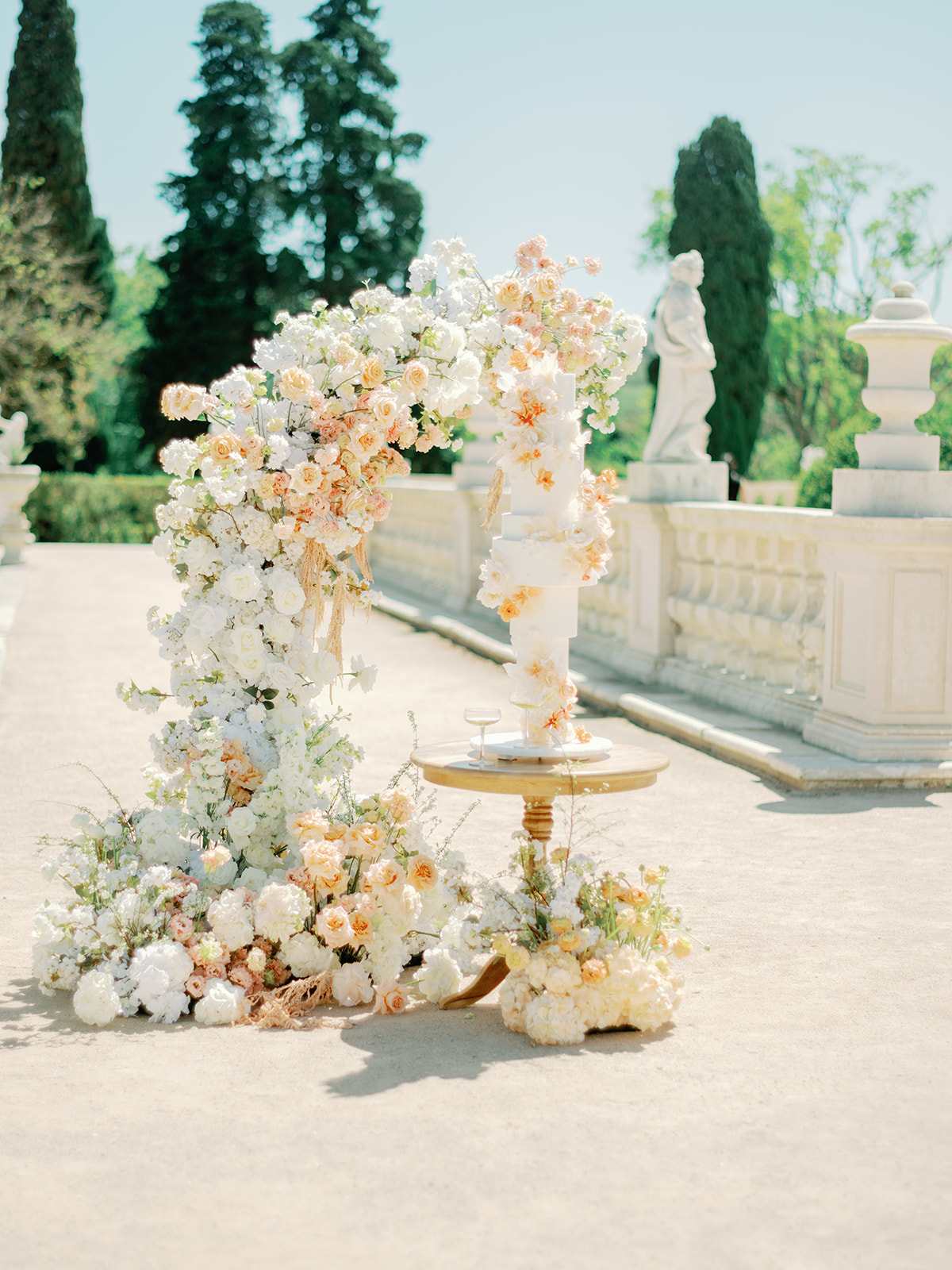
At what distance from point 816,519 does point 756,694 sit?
1.48 metres

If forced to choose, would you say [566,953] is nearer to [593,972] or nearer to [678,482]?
[593,972]

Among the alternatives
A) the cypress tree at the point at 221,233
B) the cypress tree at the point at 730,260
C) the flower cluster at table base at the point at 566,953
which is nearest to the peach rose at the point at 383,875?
the flower cluster at table base at the point at 566,953

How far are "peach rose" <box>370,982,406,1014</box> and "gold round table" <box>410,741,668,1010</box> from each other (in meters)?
0.13

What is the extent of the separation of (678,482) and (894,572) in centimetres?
337

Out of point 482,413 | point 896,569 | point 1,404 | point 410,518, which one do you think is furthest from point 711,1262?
point 1,404

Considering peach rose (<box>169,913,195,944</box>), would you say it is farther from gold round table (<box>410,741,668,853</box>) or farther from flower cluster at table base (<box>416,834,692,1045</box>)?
gold round table (<box>410,741,668,853</box>)

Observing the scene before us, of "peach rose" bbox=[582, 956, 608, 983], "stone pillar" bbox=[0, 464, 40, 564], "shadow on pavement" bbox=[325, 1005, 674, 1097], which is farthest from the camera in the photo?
"stone pillar" bbox=[0, 464, 40, 564]

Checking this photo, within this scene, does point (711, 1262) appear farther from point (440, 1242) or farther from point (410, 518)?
point (410, 518)

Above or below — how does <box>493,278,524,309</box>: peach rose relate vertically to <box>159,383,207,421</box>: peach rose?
above

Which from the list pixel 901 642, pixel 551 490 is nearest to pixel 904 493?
pixel 901 642

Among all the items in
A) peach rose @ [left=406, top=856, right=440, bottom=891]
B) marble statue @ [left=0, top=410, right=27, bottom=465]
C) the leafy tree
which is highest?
the leafy tree

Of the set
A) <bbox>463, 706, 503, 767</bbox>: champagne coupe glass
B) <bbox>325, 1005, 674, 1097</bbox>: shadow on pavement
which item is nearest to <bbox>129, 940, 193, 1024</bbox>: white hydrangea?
<bbox>325, 1005, 674, 1097</bbox>: shadow on pavement

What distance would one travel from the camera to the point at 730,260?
111 ft

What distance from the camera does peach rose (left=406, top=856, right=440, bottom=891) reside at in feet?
16.0
